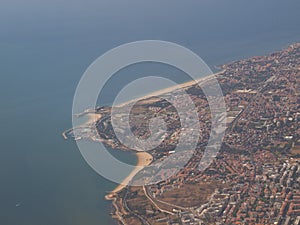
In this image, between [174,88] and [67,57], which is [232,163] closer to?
[174,88]

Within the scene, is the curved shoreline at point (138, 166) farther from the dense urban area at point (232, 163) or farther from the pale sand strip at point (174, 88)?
the pale sand strip at point (174, 88)

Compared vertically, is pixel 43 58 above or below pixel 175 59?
above

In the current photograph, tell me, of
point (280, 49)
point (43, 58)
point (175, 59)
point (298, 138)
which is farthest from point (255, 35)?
point (298, 138)

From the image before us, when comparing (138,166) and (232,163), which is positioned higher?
(138,166)

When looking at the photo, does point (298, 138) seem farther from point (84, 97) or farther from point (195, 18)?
point (195, 18)

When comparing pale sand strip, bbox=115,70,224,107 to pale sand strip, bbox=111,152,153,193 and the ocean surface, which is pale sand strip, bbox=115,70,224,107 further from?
pale sand strip, bbox=111,152,153,193

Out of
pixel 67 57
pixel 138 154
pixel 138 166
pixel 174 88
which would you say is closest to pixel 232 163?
pixel 138 166

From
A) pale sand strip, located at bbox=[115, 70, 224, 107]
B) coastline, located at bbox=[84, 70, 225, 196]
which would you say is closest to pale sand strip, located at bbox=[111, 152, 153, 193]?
coastline, located at bbox=[84, 70, 225, 196]

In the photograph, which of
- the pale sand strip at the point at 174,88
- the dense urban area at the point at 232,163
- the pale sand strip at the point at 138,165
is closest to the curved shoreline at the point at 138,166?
the pale sand strip at the point at 138,165
